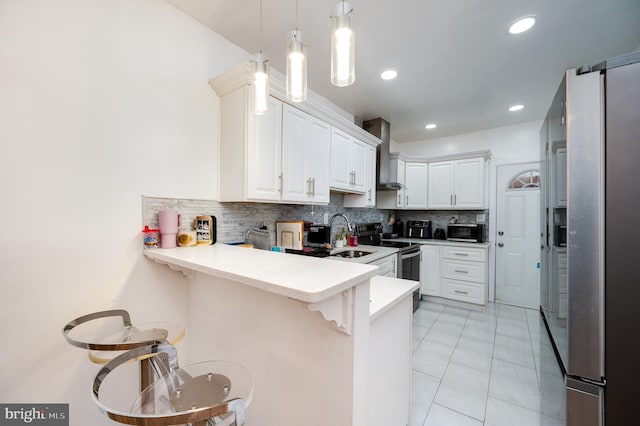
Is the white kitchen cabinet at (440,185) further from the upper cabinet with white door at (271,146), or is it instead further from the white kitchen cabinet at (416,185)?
the upper cabinet with white door at (271,146)

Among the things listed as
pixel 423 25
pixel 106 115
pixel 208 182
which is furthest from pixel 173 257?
pixel 423 25

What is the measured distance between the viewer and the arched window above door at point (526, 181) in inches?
146

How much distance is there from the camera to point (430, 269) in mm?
3938

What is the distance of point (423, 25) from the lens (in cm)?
180

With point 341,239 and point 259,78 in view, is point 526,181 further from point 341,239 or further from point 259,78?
point 259,78

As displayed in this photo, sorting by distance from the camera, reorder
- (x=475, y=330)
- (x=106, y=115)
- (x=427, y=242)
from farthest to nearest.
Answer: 1. (x=427, y=242)
2. (x=475, y=330)
3. (x=106, y=115)

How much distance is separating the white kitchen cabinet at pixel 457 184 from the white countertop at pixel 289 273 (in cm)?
364

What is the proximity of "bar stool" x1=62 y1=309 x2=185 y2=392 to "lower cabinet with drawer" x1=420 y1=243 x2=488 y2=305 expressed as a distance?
3.64 metres

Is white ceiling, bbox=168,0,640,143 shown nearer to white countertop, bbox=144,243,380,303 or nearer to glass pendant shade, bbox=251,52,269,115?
glass pendant shade, bbox=251,52,269,115

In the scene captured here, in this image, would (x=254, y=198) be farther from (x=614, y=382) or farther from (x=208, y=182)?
(x=614, y=382)

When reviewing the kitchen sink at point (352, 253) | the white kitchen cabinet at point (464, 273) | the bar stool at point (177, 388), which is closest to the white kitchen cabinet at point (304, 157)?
the kitchen sink at point (352, 253)

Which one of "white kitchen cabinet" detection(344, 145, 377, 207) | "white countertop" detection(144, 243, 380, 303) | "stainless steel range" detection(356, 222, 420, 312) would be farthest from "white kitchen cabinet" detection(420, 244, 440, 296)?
"white countertop" detection(144, 243, 380, 303)

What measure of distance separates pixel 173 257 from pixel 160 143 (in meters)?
0.79

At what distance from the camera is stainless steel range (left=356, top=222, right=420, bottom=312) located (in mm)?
3291
